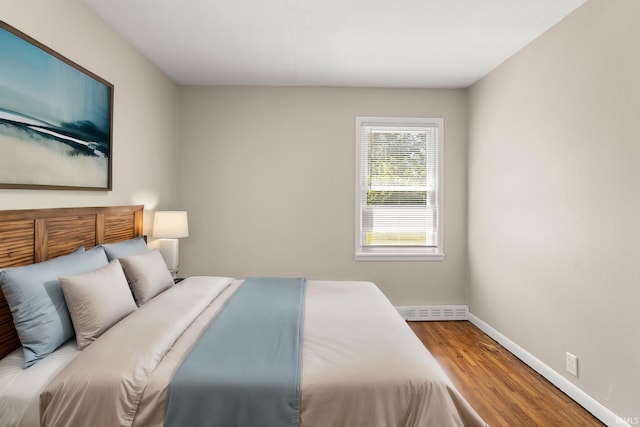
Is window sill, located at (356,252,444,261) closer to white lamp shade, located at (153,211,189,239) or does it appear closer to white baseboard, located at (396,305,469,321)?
white baseboard, located at (396,305,469,321)

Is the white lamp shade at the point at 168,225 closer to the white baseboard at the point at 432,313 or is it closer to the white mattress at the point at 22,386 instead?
the white mattress at the point at 22,386

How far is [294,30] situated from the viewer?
2.81 meters

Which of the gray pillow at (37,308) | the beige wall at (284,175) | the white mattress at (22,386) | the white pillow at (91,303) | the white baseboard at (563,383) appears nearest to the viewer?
the white mattress at (22,386)

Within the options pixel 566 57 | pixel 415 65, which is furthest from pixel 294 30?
pixel 566 57

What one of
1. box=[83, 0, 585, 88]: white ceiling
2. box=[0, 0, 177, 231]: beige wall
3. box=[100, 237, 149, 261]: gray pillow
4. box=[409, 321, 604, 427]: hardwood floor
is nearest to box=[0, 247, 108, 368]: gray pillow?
box=[0, 0, 177, 231]: beige wall

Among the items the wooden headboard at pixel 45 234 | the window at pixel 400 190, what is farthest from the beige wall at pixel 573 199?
the wooden headboard at pixel 45 234

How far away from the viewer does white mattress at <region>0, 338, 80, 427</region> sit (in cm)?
141

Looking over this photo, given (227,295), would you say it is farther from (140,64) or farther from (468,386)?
(140,64)

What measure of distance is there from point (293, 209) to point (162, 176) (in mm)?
1435

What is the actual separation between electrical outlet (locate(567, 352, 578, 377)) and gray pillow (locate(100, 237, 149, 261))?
315 centimetres

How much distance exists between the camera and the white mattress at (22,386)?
1.41m

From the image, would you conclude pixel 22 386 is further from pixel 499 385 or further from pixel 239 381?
pixel 499 385

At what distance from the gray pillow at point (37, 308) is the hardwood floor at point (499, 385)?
7.99 feet

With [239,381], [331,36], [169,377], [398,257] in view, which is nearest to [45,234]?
[169,377]
